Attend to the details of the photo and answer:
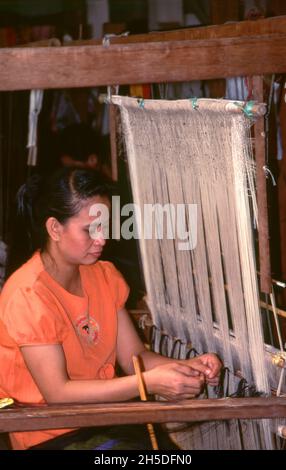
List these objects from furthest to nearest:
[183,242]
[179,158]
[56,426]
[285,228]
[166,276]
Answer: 1. [285,228]
2. [166,276]
3. [183,242]
4. [179,158]
5. [56,426]

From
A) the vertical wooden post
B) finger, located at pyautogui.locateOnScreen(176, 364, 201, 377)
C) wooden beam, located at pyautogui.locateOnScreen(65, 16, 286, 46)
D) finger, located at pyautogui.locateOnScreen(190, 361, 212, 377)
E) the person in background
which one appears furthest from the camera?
the person in background

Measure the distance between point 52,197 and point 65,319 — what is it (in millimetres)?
392

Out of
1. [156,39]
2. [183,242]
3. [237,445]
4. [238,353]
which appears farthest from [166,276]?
[156,39]

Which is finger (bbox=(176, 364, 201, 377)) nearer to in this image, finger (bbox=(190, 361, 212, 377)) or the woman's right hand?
the woman's right hand

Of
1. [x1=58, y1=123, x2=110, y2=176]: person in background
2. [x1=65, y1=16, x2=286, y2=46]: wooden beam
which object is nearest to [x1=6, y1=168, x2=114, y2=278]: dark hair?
[x1=65, y1=16, x2=286, y2=46]: wooden beam

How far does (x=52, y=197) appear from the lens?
2248 millimetres

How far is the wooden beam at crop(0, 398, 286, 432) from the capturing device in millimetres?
1602

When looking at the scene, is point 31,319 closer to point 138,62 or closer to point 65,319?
point 65,319

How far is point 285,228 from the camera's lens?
12.2ft

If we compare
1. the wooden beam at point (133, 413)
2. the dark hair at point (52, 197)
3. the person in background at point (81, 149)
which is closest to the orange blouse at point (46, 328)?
the dark hair at point (52, 197)

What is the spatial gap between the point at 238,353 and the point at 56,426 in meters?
0.79

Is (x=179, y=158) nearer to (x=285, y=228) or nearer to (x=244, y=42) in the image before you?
(x=244, y=42)

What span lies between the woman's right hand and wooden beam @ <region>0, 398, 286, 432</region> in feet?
1.13

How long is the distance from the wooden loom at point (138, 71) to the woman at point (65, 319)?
377 millimetres
